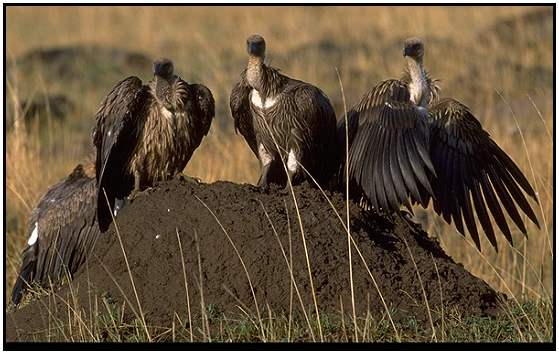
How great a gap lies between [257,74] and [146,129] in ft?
2.73

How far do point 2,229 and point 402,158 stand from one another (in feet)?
9.96

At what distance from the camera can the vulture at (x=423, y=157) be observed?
24.6 feet

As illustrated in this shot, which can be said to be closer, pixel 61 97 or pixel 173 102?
pixel 173 102

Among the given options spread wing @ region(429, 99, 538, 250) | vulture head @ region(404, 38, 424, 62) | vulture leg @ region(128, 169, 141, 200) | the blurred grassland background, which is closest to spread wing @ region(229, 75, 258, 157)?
vulture leg @ region(128, 169, 141, 200)

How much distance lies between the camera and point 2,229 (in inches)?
347

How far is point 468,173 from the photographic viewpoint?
805cm

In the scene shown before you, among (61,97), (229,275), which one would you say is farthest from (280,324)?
(61,97)

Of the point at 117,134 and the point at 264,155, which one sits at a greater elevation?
the point at 117,134

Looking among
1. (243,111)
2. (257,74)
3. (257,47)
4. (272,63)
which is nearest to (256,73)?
(257,74)

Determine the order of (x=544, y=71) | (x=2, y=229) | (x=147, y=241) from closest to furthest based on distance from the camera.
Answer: (x=147, y=241) < (x=2, y=229) < (x=544, y=71)

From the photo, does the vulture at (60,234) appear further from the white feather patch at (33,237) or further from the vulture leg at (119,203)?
the vulture leg at (119,203)

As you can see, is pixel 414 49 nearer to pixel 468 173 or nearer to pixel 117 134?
pixel 468 173

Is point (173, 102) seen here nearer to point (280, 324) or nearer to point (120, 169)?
point (120, 169)

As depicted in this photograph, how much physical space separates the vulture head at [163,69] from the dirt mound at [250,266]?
1.09 meters
